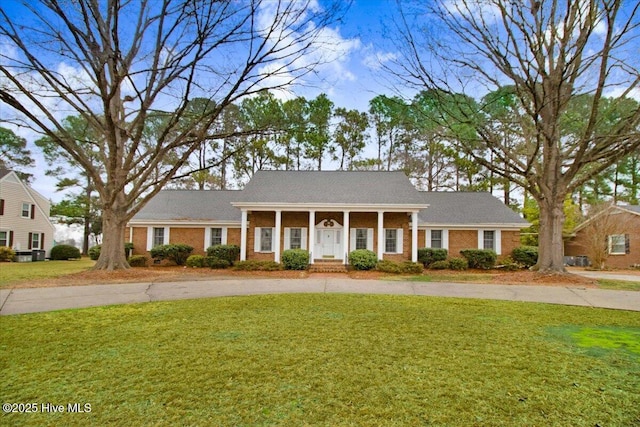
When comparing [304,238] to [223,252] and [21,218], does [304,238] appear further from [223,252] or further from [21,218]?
[21,218]

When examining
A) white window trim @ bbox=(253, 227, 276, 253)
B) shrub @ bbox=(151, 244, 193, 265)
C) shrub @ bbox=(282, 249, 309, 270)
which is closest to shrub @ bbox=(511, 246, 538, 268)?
shrub @ bbox=(282, 249, 309, 270)

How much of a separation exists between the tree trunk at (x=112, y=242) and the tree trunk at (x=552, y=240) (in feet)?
54.7

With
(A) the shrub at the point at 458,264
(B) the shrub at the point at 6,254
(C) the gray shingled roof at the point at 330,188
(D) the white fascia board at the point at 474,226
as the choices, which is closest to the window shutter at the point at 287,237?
(C) the gray shingled roof at the point at 330,188

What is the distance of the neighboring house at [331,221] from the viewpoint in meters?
19.0

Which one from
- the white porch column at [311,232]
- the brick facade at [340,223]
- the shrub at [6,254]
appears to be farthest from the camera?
the shrub at [6,254]

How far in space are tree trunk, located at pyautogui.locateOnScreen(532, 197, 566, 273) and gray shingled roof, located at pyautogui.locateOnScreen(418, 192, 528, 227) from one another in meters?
6.01

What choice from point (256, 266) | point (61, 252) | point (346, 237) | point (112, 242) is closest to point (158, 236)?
point (112, 242)

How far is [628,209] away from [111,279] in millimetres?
28888

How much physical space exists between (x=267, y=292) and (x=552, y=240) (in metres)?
11.2

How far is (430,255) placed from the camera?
19484 mm

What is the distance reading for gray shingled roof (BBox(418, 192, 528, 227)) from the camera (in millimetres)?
20719

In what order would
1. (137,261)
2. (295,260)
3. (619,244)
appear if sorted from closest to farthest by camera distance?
1. (295,260)
2. (137,261)
3. (619,244)

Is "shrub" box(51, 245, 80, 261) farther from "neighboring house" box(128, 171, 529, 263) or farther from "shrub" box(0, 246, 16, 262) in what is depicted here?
"neighboring house" box(128, 171, 529, 263)

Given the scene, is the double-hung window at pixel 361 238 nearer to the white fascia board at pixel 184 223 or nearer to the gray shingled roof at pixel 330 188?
the gray shingled roof at pixel 330 188
